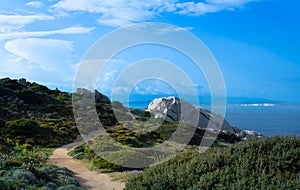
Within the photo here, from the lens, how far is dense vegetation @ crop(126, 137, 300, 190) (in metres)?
7.15

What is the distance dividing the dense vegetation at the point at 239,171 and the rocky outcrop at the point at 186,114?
2954 cm

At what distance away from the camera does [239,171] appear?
25.3 feet

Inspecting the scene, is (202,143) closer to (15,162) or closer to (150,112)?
(150,112)

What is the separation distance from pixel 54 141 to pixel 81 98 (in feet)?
72.4

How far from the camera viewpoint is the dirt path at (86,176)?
39.1 feet

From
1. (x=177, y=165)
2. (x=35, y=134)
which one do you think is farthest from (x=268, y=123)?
(x=177, y=165)

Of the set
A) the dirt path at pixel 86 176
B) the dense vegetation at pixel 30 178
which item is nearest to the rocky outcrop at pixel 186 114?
the dirt path at pixel 86 176

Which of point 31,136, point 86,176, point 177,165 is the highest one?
point 177,165

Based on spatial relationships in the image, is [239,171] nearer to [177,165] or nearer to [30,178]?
[177,165]

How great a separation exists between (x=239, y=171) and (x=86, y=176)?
7.58m

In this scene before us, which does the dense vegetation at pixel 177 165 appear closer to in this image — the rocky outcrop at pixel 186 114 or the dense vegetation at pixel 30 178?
the dense vegetation at pixel 30 178

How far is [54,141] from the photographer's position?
24.0 metres

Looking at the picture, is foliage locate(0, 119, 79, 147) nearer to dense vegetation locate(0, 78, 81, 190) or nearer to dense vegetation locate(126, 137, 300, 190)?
dense vegetation locate(0, 78, 81, 190)

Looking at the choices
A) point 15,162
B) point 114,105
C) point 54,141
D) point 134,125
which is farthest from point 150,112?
point 15,162
